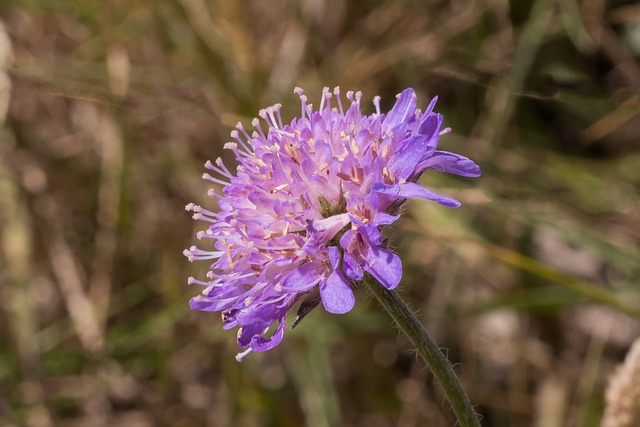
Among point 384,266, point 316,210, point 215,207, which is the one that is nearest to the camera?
point 384,266

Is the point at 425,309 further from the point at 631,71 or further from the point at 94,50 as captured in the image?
the point at 94,50

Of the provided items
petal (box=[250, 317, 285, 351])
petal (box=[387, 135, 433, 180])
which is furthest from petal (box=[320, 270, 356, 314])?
petal (box=[387, 135, 433, 180])

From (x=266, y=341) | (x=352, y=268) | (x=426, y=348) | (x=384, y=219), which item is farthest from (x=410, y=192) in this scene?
(x=266, y=341)

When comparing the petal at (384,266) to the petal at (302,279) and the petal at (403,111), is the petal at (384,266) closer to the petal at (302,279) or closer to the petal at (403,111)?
the petal at (302,279)

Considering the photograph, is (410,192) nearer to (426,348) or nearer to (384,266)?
(384,266)

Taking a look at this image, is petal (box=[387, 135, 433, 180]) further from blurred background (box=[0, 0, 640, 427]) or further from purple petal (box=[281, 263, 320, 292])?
blurred background (box=[0, 0, 640, 427])

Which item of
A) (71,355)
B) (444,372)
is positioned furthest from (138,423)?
(444,372)
